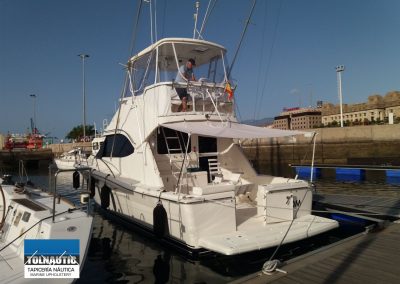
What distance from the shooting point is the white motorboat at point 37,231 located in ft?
13.4

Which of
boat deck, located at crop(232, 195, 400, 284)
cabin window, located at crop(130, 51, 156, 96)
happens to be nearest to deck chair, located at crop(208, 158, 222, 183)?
cabin window, located at crop(130, 51, 156, 96)

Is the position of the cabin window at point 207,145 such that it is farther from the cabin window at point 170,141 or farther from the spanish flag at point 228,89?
the spanish flag at point 228,89

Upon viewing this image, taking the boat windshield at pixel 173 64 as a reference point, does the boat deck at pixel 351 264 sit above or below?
below

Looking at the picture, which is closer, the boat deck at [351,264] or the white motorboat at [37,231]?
the white motorboat at [37,231]

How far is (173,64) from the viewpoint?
976 cm

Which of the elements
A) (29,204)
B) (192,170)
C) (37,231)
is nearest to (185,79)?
(192,170)

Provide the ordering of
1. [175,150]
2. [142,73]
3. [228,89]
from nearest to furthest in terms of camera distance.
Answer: [228,89], [175,150], [142,73]

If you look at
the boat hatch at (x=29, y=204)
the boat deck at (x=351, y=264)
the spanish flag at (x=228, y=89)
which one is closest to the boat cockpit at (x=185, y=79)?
the spanish flag at (x=228, y=89)

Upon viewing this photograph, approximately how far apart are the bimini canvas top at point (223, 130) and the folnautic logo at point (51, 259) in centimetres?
360

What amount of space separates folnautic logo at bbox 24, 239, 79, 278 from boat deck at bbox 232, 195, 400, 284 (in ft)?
7.42

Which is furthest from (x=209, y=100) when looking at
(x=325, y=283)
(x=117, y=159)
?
(x=325, y=283)

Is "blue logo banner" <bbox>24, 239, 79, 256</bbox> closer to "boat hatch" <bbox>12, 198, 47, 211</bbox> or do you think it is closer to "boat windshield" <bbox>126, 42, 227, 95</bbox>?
"boat hatch" <bbox>12, 198, 47, 211</bbox>

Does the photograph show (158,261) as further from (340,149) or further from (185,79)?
(340,149)

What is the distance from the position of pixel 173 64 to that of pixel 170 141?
2.34 metres
